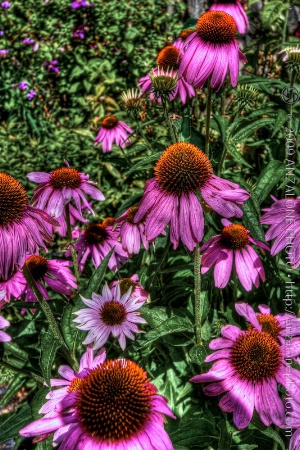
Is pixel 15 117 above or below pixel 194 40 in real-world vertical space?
below

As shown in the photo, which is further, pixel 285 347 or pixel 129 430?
pixel 285 347

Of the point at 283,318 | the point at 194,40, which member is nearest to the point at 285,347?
the point at 283,318

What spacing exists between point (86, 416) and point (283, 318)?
0.53 m

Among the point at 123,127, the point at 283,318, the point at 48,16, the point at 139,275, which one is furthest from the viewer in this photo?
the point at 48,16

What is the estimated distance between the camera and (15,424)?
111 cm

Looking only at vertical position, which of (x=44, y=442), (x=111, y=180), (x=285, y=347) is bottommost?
(x=111, y=180)

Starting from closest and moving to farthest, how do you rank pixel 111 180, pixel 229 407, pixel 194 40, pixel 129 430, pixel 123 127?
1. pixel 129 430
2. pixel 229 407
3. pixel 194 40
4. pixel 123 127
5. pixel 111 180

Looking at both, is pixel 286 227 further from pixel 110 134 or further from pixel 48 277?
pixel 110 134

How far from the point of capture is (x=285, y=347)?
3.18 feet

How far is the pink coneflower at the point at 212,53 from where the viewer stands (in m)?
1.17

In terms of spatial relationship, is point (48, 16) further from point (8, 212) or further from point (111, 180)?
point (8, 212)

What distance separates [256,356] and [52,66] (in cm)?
293

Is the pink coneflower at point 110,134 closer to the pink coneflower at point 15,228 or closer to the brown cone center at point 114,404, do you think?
the pink coneflower at point 15,228

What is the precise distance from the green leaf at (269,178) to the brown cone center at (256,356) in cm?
46
